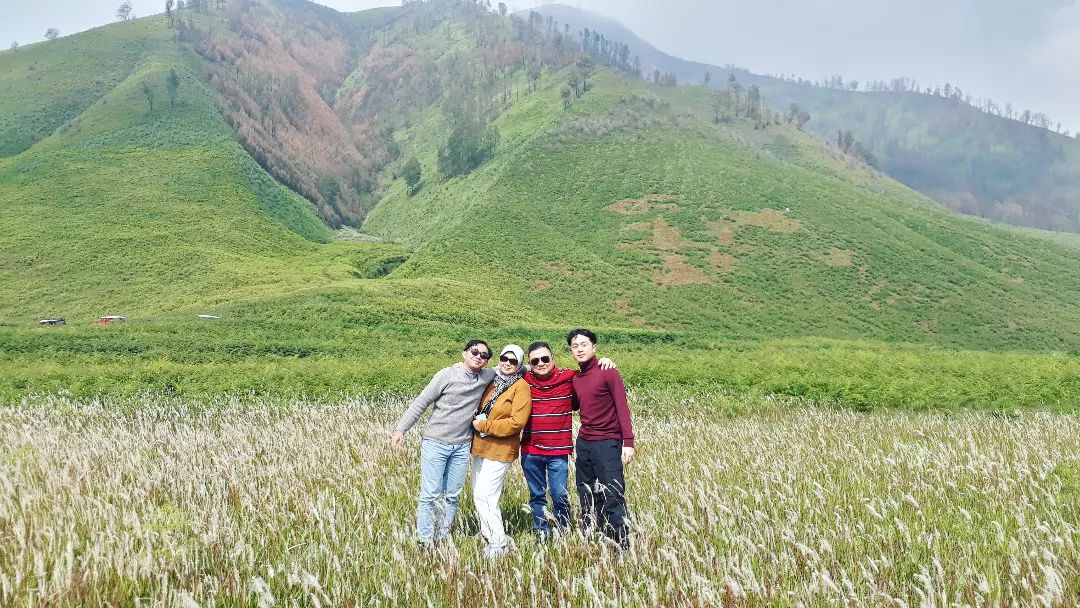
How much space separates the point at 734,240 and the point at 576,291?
74.2ft

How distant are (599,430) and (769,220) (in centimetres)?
7596

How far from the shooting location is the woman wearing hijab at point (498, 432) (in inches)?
232

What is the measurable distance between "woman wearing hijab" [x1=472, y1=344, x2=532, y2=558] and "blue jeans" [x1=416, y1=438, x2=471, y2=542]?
7.4 inches

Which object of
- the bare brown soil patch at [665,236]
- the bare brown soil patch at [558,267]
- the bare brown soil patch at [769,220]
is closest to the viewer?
the bare brown soil patch at [558,267]

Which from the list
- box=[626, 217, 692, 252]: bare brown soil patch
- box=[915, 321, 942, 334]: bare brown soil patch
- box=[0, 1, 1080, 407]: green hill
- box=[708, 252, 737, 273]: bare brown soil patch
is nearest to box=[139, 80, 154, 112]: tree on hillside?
box=[0, 1, 1080, 407]: green hill

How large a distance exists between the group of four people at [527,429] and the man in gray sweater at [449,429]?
0.01 m

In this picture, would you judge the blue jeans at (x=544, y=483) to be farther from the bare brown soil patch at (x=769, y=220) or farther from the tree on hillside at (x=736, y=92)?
the tree on hillside at (x=736, y=92)

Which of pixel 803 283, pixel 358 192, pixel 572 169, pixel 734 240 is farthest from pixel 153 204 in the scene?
pixel 803 283

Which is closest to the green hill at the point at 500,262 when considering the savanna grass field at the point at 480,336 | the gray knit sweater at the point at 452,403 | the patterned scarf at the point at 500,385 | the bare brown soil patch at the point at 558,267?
the savanna grass field at the point at 480,336

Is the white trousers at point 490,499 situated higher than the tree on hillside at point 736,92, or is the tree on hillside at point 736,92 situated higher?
the tree on hillside at point 736,92

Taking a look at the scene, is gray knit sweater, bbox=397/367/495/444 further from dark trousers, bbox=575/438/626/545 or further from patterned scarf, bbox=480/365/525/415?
dark trousers, bbox=575/438/626/545

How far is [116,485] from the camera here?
6.07 metres

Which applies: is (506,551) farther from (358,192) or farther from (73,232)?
(358,192)

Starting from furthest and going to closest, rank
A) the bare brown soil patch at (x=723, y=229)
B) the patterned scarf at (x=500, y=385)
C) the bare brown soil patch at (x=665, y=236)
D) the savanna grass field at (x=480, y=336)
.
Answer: the bare brown soil patch at (x=723, y=229), the bare brown soil patch at (x=665, y=236), the patterned scarf at (x=500, y=385), the savanna grass field at (x=480, y=336)
